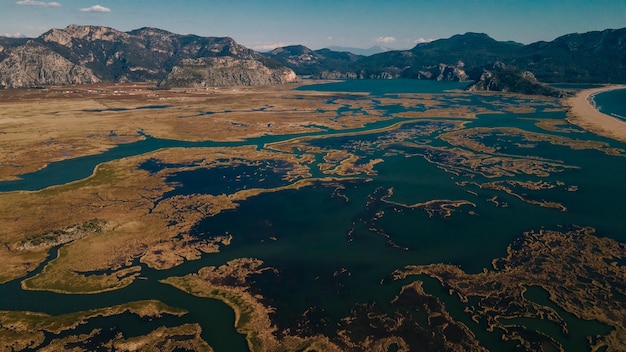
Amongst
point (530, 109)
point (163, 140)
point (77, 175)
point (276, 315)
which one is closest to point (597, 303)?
point (276, 315)

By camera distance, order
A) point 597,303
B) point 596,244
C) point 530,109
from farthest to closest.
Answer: point 530,109, point 596,244, point 597,303

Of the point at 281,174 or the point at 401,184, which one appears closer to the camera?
the point at 401,184

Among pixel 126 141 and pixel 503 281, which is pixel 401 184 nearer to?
pixel 503 281

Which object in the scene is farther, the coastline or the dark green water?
the coastline

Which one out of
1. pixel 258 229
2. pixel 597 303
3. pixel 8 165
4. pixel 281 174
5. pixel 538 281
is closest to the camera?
pixel 597 303

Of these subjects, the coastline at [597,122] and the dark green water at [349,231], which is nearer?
the dark green water at [349,231]

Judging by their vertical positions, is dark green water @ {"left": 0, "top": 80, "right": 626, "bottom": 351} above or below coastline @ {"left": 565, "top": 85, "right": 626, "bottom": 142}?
below

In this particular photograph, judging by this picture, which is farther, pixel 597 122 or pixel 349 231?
pixel 597 122

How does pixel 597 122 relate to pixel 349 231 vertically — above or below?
above
